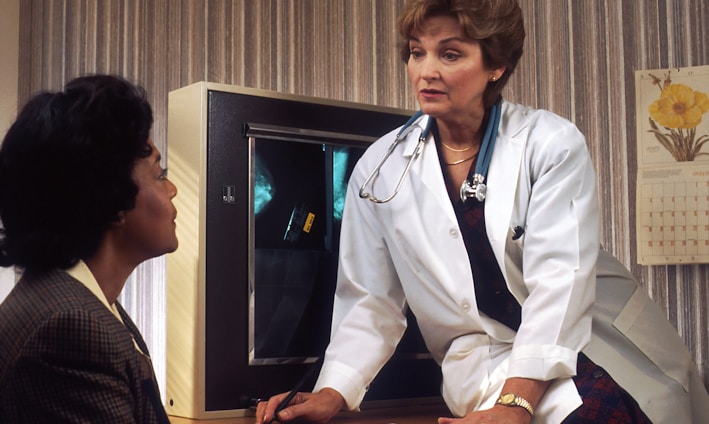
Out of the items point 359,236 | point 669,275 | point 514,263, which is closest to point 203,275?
point 359,236

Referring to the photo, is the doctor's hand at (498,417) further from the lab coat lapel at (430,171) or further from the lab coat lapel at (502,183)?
the lab coat lapel at (430,171)

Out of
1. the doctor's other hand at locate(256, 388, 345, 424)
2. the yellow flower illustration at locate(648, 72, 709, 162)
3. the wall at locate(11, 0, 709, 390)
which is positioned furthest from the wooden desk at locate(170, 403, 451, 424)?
the yellow flower illustration at locate(648, 72, 709, 162)

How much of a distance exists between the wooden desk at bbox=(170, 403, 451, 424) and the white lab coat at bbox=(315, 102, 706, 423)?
181 millimetres

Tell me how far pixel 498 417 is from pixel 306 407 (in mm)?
382

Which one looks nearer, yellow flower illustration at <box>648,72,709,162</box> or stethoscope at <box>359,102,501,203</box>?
stethoscope at <box>359,102,501,203</box>

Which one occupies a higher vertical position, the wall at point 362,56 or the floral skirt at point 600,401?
the wall at point 362,56

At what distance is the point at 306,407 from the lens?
5.16 ft

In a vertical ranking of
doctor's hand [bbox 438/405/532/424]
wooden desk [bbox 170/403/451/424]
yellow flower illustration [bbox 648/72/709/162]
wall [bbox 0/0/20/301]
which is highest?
wall [bbox 0/0/20/301]

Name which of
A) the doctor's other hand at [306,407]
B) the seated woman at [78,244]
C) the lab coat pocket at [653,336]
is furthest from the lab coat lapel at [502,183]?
the seated woman at [78,244]

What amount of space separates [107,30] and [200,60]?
0.40 metres

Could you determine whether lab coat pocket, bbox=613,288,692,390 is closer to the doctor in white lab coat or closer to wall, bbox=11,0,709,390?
the doctor in white lab coat

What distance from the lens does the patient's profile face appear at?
1221 millimetres

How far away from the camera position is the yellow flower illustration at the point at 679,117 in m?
2.14

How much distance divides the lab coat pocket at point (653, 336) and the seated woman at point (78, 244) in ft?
2.77
